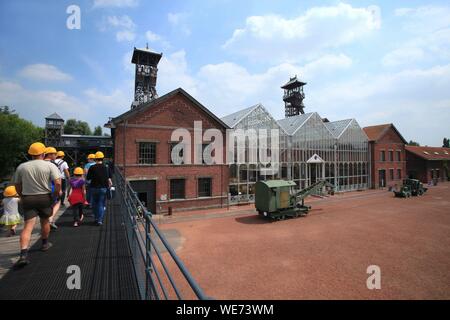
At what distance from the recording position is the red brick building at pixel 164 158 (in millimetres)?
17062

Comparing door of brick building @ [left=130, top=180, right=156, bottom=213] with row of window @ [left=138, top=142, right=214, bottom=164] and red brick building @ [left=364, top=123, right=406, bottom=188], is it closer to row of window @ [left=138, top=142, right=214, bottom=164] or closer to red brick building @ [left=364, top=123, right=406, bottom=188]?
row of window @ [left=138, top=142, right=214, bottom=164]

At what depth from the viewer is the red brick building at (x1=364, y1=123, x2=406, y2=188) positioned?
110ft

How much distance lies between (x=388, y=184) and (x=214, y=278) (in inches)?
1470

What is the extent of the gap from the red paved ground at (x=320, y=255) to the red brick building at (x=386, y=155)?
16.2m

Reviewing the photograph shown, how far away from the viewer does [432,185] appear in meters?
38.4

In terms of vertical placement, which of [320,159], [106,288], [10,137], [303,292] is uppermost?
[10,137]

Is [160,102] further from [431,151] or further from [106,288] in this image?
[431,151]

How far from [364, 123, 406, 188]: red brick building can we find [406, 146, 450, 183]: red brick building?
5.49m

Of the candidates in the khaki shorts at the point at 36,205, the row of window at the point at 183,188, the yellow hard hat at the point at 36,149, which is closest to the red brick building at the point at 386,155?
the row of window at the point at 183,188

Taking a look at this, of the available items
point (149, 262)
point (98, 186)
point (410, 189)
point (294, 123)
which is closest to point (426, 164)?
point (410, 189)

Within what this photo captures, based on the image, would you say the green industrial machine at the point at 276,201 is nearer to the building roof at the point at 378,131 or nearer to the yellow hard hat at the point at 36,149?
the yellow hard hat at the point at 36,149

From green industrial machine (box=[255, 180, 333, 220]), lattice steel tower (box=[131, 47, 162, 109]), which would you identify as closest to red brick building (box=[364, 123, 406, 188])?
green industrial machine (box=[255, 180, 333, 220])

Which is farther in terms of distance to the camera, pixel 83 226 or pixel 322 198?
pixel 322 198

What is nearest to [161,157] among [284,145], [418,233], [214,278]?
[214,278]
